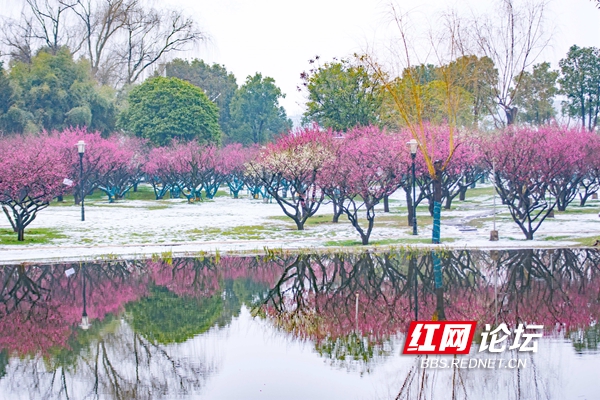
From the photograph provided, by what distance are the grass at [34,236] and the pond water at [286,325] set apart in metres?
5.73

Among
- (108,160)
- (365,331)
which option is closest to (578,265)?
(365,331)

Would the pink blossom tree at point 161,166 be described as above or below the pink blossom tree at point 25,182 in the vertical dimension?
above

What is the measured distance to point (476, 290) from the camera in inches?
601

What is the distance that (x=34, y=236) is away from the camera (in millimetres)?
27250

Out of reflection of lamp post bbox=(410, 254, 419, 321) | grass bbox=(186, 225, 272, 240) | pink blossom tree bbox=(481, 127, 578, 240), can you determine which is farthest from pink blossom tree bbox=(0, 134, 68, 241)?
pink blossom tree bbox=(481, 127, 578, 240)

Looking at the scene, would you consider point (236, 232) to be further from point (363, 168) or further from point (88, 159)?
point (88, 159)

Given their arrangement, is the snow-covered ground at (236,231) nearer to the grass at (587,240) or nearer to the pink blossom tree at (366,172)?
the grass at (587,240)

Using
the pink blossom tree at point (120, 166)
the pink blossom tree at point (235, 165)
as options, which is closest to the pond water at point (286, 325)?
the pink blossom tree at point (120, 166)

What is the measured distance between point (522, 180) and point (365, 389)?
1851 centimetres

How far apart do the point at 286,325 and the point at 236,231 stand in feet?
53.9

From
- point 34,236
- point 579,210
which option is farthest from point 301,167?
point 579,210

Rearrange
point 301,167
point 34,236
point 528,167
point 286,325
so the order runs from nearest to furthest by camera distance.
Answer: point 286,325 → point 528,167 → point 34,236 → point 301,167

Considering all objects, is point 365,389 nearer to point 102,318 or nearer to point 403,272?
point 102,318

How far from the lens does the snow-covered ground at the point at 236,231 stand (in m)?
23.6
